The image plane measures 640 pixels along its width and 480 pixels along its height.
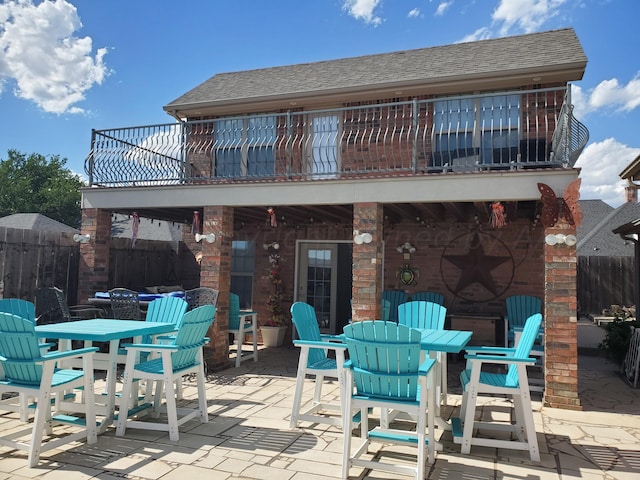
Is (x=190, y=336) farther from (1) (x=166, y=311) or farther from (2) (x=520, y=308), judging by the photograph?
(2) (x=520, y=308)

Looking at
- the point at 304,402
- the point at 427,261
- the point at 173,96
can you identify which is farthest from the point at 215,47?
the point at 304,402

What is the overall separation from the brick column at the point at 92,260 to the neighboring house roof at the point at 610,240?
14.1 m

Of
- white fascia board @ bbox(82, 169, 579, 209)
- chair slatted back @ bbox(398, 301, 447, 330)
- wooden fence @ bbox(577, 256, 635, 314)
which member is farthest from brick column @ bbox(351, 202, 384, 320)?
wooden fence @ bbox(577, 256, 635, 314)

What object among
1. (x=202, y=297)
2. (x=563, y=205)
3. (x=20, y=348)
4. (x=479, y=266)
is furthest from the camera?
(x=479, y=266)

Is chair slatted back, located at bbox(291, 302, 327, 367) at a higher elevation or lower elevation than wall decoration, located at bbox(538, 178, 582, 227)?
lower

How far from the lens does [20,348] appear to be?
12.0 ft

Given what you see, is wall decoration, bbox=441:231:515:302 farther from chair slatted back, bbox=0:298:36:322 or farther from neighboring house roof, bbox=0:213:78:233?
neighboring house roof, bbox=0:213:78:233

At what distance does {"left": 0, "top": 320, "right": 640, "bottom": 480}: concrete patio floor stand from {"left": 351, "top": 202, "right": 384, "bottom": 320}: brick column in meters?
1.56

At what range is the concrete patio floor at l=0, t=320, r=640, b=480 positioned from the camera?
11.6 feet

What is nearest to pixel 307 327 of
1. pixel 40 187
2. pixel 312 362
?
pixel 312 362

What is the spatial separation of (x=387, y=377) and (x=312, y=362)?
1550mm

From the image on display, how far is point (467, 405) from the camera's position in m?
4.05

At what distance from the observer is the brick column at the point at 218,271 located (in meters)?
7.25

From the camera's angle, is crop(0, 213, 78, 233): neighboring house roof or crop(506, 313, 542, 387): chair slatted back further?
crop(0, 213, 78, 233): neighboring house roof
